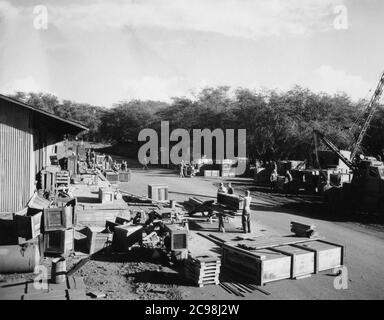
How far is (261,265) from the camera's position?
9.80 metres

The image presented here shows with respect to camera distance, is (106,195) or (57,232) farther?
(106,195)

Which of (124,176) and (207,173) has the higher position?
(124,176)

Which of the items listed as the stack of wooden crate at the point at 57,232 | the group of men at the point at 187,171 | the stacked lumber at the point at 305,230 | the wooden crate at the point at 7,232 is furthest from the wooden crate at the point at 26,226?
the group of men at the point at 187,171

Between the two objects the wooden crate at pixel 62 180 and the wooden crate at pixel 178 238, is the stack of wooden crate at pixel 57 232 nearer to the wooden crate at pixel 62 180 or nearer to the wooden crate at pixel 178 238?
the wooden crate at pixel 178 238

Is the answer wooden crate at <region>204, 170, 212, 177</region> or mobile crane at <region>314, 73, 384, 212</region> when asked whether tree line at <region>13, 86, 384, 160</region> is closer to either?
wooden crate at <region>204, 170, 212, 177</region>

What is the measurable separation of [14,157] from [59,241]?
437 centimetres

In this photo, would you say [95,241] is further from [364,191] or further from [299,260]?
[364,191]

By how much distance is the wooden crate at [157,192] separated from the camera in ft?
69.3

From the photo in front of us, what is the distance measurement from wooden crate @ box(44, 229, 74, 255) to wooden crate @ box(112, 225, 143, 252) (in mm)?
1450

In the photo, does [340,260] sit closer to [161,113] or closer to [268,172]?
[268,172]

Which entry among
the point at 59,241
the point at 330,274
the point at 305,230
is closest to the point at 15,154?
the point at 59,241

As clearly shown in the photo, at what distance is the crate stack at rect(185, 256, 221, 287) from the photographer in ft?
31.7

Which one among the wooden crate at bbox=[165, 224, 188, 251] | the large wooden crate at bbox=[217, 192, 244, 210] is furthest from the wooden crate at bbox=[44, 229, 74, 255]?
the large wooden crate at bbox=[217, 192, 244, 210]

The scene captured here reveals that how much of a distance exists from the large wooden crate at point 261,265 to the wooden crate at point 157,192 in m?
10.9
